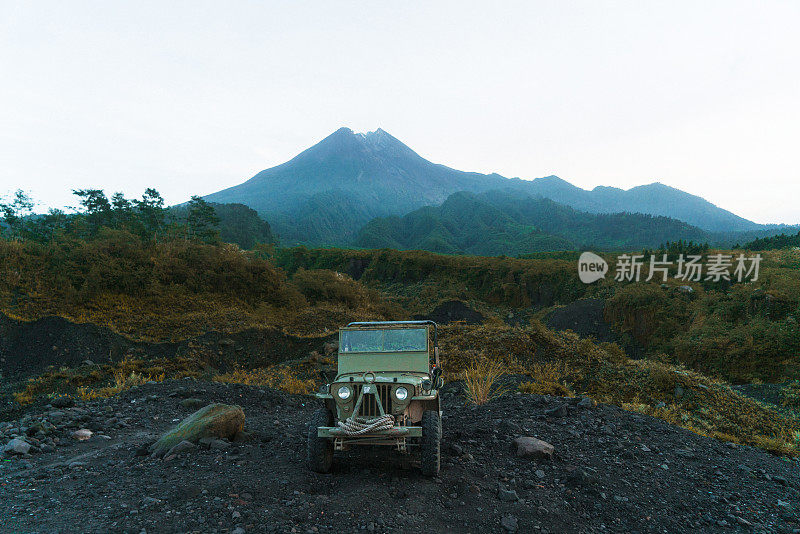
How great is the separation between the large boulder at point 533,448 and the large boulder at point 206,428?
4.50 m

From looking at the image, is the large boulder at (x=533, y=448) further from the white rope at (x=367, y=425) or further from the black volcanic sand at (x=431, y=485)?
the white rope at (x=367, y=425)

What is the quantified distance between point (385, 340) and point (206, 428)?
307 centimetres

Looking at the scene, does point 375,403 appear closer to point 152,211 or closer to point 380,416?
point 380,416

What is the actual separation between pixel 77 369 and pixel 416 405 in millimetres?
12066

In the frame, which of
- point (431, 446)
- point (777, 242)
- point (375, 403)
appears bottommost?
point (431, 446)

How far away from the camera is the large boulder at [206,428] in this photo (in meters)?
5.51

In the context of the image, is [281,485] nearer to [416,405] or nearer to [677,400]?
[416,405]

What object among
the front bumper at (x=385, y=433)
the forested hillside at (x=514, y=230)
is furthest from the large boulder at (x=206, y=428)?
the forested hillside at (x=514, y=230)

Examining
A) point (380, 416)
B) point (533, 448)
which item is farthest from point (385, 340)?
point (533, 448)

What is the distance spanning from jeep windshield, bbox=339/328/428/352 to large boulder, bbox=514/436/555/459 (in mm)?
1965

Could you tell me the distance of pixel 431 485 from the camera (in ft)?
14.7

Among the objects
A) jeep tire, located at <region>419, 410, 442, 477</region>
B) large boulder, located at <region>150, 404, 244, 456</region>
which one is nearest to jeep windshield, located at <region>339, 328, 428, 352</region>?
jeep tire, located at <region>419, 410, 442, 477</region>

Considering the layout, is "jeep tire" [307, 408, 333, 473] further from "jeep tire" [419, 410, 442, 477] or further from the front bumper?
"jeep tire" [419, 410, 442, 477]

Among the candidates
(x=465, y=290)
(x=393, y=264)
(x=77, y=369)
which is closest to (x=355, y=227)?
(x=393, y=264)
